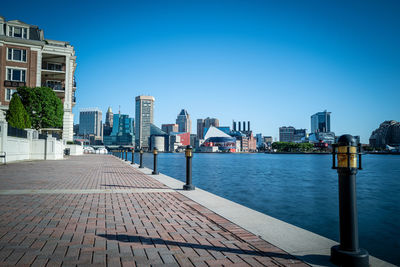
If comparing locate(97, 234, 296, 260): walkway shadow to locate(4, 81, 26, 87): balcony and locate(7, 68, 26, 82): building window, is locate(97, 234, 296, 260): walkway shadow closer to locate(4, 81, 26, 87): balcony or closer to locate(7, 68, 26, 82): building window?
locate(4, 81, 26, 87): balcony

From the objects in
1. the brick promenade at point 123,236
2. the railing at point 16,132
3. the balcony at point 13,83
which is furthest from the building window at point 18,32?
the brick promenade at point 123,236

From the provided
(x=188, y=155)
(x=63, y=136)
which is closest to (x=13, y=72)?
(x=63, y=136)

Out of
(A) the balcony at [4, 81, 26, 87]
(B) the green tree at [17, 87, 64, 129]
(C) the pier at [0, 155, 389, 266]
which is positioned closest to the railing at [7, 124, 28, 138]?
(B) the green tree at [17, 87, 64, 129]

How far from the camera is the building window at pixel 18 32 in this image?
128 feet

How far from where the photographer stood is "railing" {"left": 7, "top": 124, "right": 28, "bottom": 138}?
20.6m

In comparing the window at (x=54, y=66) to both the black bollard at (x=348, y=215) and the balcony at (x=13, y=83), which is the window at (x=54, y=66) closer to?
the balcony at (x=13, y=83)

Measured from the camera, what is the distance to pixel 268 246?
3.90 meters

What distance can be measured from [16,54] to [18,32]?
3.29 meters

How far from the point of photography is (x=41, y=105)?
3484cm

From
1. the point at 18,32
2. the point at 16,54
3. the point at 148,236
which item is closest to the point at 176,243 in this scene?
the point at 148,236

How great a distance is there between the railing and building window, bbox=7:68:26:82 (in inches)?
725

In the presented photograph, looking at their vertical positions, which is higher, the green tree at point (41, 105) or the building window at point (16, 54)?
the building window at point (16, 54)

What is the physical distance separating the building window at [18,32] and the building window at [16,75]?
483cm

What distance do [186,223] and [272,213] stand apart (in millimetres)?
4478
